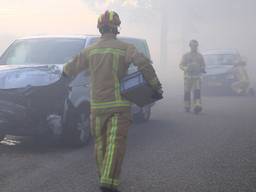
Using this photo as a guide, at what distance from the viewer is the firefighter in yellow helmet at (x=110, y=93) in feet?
19.0

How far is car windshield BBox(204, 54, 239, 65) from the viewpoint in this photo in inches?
796

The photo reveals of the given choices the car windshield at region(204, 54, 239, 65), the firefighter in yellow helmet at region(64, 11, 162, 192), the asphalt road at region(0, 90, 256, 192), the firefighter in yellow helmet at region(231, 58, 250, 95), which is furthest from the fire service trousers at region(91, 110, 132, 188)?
the car windshield at region(204, 54, 239, 65)

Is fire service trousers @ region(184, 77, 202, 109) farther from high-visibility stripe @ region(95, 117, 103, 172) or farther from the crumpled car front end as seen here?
high-visibility stripe @ region(95, 117, 103, 172)

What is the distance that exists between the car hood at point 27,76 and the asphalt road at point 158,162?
1028mm

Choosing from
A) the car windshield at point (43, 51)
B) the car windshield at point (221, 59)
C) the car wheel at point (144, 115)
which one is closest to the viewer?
the car windshield at point (43, 51)

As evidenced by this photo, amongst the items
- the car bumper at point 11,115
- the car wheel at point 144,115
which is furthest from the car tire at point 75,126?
the car wheel at point 144,115

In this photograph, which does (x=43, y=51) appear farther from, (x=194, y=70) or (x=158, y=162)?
(x=194, y=70)

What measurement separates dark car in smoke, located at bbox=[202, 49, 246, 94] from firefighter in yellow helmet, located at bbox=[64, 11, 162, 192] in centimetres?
1383

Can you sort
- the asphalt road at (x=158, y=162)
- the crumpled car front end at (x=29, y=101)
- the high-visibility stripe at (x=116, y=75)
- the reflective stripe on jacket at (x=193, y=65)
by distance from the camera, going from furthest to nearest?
the reflective stripe on jacket at (x=193, y=65) < the crumpled car front end at (x=29, y=101) < the asphalt road at (x=158, y=162) < the high-visibility stripe at (x=116, y=75)

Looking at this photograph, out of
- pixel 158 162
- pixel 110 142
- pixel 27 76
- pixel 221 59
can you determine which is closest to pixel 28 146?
pixel 27 76

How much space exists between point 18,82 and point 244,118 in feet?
20.4

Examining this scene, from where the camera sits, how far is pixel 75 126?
850 cm

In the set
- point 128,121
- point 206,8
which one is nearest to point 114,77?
point 128,121

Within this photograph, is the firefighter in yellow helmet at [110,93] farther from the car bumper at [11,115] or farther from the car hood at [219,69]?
the car hood at [219,69]
